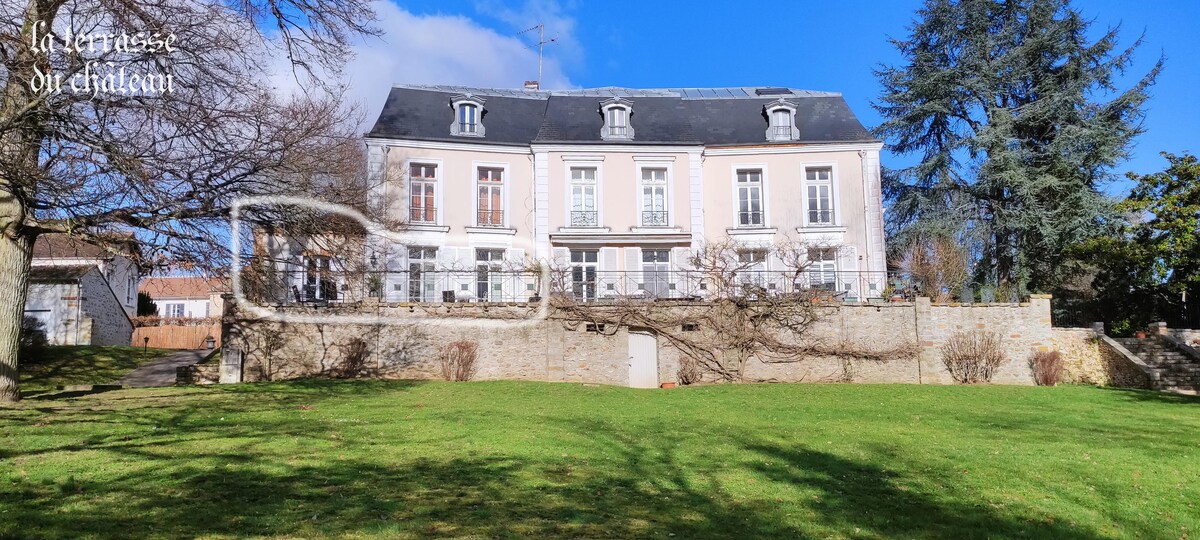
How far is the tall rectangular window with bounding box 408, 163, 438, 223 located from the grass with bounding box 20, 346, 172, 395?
8148mm

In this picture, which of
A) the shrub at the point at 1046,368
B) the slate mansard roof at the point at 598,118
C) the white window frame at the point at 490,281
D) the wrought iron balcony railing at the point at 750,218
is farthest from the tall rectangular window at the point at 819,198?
the white window frame at the point at 490,281

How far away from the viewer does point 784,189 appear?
2394 cm

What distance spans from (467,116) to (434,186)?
2599 millimetres

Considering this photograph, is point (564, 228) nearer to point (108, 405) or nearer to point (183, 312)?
point (108, 405)

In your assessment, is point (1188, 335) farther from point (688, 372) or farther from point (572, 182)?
point (572, 182)

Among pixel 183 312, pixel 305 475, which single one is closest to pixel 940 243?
pixel 305 475

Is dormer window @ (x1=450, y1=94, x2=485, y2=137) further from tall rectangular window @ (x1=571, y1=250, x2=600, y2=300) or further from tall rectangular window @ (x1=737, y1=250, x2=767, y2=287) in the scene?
tall rectangular window @ (x1=737, y1=250, x2=767, y2=287)

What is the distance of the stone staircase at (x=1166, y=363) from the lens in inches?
752

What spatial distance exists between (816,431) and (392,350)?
37.7 ft

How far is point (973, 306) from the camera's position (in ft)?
66.9

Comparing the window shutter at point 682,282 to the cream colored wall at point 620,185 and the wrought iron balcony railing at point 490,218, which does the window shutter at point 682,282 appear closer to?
the cream colored wall at point 620,185

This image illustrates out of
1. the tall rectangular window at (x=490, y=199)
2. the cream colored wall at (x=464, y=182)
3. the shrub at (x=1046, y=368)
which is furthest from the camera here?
the tall rectangular window at (x=490, y=199)

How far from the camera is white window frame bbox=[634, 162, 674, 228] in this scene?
76.8ft

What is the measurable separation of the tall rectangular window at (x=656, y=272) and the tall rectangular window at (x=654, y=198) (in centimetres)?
89
